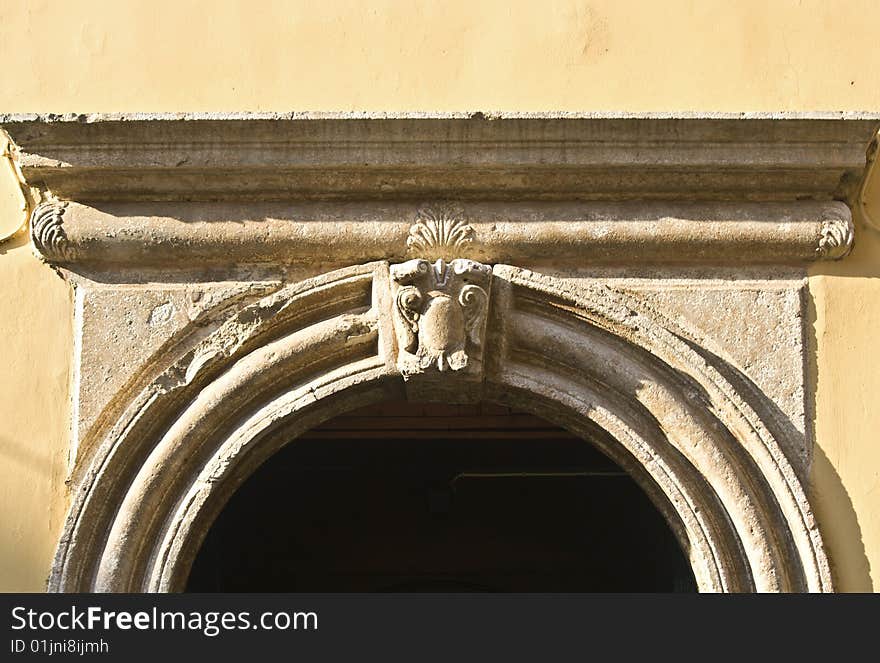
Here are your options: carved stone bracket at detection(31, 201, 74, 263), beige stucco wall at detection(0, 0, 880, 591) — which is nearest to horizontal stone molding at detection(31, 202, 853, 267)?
carved stone bracket at detection(31, 201, 74, 263)

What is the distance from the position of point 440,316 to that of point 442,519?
2.90 m

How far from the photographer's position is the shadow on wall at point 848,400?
3936 mm

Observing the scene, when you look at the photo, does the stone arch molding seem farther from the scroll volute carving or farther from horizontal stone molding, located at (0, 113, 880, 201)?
horizontal stone molding, located at (0, 113, 880, 201)

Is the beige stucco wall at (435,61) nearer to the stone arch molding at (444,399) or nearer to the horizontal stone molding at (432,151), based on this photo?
the horizontal stone molding at (432,151)

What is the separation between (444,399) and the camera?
422cm

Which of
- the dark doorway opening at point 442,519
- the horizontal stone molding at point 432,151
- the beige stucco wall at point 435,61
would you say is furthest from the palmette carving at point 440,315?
the dark doorway opening at point 442,519

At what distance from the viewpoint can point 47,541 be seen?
3975 mm

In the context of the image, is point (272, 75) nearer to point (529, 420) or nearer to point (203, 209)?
point (203, 209)

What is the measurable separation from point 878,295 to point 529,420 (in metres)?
1.89

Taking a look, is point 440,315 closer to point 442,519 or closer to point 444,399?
point 444,399

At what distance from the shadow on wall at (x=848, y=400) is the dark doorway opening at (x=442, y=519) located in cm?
187

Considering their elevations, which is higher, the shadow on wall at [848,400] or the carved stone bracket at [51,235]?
the carved stone bracket at [51,235]

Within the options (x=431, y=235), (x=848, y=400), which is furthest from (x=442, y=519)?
(x=848, y=400)
